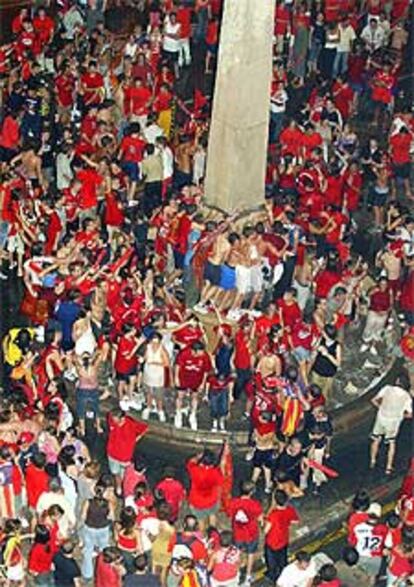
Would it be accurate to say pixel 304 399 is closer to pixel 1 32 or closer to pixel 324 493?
pixel 324 493

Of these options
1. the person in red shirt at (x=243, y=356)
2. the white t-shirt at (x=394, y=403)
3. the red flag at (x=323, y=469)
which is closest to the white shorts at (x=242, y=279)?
the person in red shirt at (x=243, y=356)

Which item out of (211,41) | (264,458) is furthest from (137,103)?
(264,458)

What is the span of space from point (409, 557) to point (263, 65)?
23.9 ft

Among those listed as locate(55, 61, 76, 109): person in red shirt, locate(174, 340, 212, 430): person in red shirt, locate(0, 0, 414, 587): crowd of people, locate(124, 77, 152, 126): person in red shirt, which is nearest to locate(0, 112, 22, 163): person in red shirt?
locate(0, 0, 414, 587): crowd of people

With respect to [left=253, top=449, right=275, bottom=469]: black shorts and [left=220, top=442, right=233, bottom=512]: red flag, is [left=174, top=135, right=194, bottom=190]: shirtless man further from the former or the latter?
[left=220, top=442, right=233, bottom=512]: red flag

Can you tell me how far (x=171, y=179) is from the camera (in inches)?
973

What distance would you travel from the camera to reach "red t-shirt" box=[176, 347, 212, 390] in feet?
64.9

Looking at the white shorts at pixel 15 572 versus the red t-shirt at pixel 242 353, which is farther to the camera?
the red t-shirt at pixel 242 353

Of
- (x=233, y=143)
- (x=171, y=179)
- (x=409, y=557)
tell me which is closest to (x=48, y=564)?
(x=409, y=557)

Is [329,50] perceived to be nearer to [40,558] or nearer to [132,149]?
[132,149]

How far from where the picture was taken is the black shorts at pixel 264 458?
62.6 feet

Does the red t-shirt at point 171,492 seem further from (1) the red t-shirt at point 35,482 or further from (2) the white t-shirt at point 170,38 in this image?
(2) the white t-shirt at point 170,38

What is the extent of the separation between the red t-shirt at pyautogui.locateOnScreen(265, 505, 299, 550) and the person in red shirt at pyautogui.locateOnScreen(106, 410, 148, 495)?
2.05 metres

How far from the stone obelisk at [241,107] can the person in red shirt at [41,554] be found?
6575 millimetres
